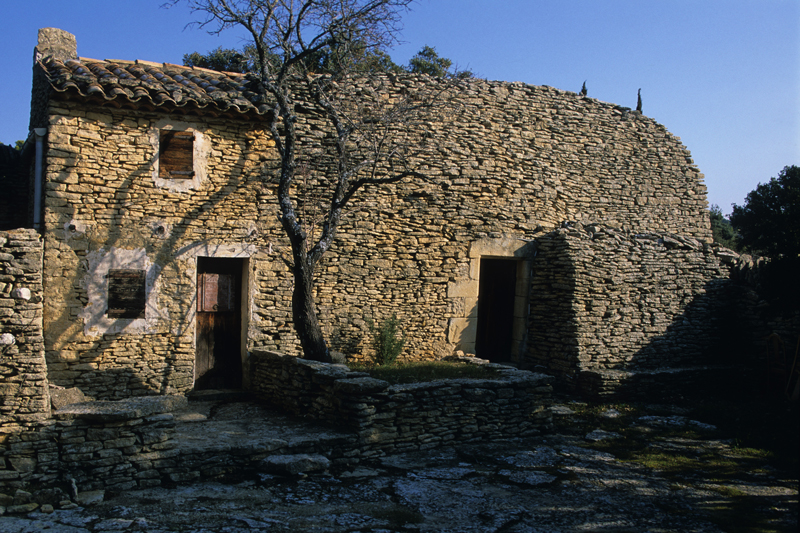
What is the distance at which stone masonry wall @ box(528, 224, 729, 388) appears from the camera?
906 centimetres

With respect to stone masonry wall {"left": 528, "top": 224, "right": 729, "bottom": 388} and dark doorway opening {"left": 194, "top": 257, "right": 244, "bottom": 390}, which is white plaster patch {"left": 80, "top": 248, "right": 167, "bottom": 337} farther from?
stone masonry wall {"left": 528, "top": 224, "right": 729, "bottom": 388}

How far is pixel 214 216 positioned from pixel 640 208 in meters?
8.37

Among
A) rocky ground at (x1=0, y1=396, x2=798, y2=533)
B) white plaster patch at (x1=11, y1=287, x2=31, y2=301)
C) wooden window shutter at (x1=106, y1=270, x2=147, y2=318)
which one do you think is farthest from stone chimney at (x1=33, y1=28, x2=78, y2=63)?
rocky ground at (x1=0, y1=396, x2=798, y2=533)

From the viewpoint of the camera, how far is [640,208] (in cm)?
1103

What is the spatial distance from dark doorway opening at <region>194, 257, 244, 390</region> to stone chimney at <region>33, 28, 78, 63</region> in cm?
355

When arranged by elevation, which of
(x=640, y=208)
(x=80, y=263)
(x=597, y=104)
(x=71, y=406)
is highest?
(x=597, y=104)

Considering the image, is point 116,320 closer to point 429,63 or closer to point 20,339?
point 20,339

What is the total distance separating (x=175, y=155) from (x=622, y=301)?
7.62 meters

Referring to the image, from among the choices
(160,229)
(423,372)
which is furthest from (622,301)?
(160,229)

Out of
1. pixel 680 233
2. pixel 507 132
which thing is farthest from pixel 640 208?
pixel 507 132

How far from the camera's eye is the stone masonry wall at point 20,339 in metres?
4.62

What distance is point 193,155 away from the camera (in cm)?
769

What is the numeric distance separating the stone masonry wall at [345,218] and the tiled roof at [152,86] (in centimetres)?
25

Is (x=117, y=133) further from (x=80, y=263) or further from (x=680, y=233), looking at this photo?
(x=680, y=233)
